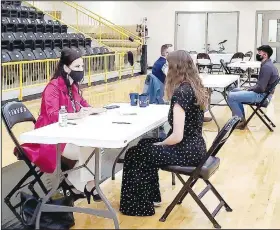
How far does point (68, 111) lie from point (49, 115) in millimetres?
201

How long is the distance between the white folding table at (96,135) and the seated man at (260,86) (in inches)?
123

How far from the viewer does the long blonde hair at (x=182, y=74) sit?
11.5 feet

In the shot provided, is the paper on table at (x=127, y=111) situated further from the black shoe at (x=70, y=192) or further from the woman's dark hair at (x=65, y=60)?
the black shoe at (x=70, y=192)

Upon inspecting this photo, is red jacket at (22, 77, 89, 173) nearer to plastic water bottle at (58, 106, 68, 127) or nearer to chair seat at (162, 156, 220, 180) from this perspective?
plastic water bottle at (58, 106, 68, 127)

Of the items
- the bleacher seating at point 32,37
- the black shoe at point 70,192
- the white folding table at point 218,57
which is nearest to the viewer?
the black shoe at point 70,192

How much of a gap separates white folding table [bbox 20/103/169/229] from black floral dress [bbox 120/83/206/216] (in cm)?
17

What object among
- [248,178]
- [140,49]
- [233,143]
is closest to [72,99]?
[248,178]

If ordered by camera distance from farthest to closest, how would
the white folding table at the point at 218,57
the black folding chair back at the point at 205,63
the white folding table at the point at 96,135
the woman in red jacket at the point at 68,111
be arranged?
the white folding table at the point at 218,57
the black folding chair back at the point at 205,63
the woman in red jacket at the point at 68,111
the white folding table at the point at 96,135

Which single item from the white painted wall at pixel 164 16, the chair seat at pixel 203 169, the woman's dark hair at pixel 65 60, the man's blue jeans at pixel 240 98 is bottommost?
the chair seat at pixel 203 169

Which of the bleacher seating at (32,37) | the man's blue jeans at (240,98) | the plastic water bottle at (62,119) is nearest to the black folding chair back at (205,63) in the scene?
the bleacher seating at (32,37)

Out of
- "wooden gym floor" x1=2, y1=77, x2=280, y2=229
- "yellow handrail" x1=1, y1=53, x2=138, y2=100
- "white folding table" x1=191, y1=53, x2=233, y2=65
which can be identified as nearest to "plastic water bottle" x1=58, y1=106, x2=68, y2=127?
"wooden gym floor" x1=2, y1=77, x2=280, y2=229

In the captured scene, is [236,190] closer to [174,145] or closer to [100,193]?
[174,145]

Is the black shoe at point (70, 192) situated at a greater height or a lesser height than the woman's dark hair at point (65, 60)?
Answer: lesser

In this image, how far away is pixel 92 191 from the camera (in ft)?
12.8
